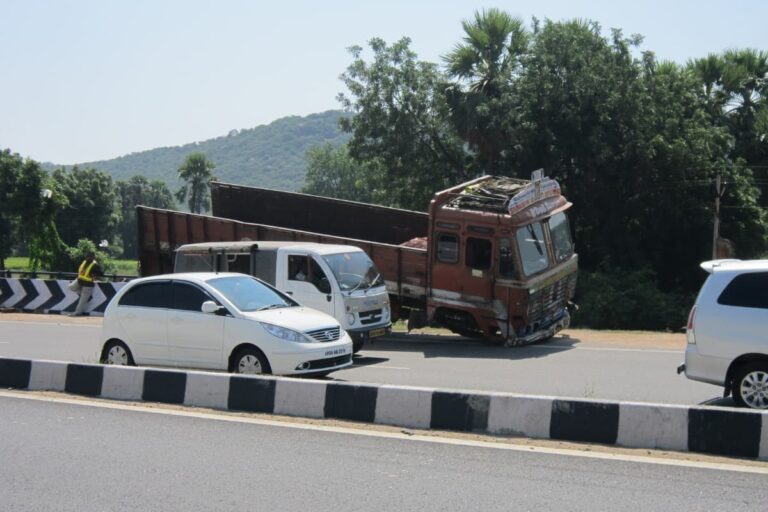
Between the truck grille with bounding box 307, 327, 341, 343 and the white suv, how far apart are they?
4571 mm

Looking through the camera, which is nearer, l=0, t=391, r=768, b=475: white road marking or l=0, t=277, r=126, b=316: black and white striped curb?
l=0, t=391, r=768, b=475: white road marking

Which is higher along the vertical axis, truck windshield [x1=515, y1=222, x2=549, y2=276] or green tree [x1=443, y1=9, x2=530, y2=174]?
green tree [x1=443, y1=9, x2=530, y2=174]

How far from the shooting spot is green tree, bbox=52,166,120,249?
3108 inches

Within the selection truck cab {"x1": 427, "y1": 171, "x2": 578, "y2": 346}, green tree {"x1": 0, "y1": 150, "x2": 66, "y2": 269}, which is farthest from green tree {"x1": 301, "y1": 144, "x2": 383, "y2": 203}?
truck cab {"x1": 427, "y1": 171, "x2": 578, "y2": 346}

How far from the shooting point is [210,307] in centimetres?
1240

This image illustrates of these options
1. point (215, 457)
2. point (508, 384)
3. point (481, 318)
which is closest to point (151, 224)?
point (481, 318)

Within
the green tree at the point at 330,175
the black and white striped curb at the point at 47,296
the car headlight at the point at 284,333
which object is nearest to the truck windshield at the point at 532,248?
the car headlight at the point at 284,333

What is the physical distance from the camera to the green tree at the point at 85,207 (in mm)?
78938

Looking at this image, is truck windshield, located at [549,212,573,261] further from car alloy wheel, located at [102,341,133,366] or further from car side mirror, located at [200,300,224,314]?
car alloy wheel, located at [102,341,133,366]

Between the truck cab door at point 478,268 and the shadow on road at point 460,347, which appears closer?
the shadow on road at point 460,347

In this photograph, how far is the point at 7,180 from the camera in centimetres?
5238

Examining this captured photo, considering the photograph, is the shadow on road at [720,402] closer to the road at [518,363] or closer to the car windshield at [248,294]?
the road at [518,363]

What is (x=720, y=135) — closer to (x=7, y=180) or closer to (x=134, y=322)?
(x=134, y=322)

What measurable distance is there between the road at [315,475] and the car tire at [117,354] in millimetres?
3744
